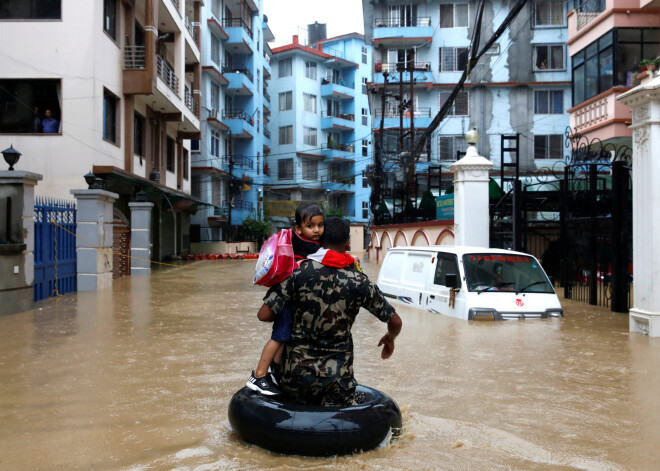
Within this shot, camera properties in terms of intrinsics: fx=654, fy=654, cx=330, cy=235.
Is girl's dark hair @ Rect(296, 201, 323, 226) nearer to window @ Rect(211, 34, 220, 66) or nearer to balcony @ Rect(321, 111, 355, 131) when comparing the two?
window @ Rect(211, 34, 220, 66)

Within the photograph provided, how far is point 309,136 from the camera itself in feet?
202

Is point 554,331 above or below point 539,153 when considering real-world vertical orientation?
below

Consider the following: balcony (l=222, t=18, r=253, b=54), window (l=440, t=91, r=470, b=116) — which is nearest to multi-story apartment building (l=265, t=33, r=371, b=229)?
balcony (l=222, t=18, r=253, b=54)

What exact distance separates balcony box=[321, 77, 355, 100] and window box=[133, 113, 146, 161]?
3767cm

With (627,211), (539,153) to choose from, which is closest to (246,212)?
(539,153)

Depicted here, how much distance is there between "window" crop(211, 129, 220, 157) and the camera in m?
44.0

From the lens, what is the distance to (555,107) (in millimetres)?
38875

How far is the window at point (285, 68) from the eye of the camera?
203ft

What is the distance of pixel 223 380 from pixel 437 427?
258 cm

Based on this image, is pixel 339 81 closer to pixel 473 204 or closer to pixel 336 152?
pixel 336 152

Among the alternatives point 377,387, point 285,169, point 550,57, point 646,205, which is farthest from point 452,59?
point 377,387

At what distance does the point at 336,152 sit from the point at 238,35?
17997mm

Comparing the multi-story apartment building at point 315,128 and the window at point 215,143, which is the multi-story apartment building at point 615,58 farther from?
the multi-story apartment building at point 315,128

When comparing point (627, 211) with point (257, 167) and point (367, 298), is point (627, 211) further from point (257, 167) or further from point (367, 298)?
point (257, 167)
